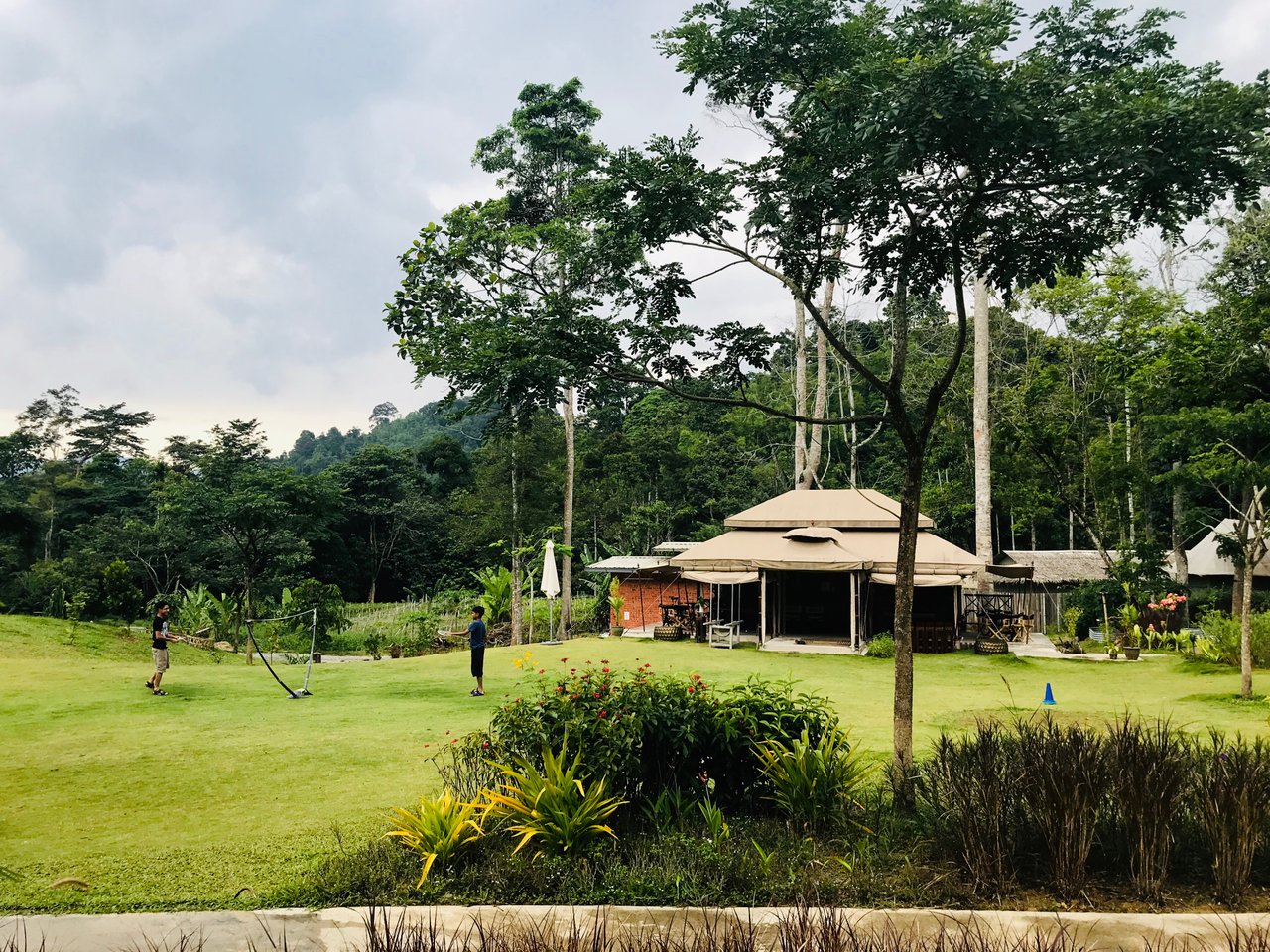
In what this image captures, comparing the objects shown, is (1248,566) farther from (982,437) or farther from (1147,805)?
(982,437)

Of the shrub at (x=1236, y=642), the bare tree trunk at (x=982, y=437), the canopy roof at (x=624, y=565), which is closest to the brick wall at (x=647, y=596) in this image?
the canopy roof at (x=624, y=565)

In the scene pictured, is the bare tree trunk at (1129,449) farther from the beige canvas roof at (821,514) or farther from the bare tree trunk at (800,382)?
the bare tree trunk at (800,382)

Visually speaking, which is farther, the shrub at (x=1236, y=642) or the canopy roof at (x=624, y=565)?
the canopy roof at (x=624, y=565)

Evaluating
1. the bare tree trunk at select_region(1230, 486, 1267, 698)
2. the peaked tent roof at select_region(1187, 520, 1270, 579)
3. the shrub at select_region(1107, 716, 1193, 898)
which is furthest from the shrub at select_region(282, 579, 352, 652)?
the peaked tent roof at select_region(1187, 520, 1270, 579)

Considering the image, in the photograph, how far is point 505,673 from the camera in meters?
14.0

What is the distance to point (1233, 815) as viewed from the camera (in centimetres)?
438

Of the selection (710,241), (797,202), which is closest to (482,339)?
(710,241)

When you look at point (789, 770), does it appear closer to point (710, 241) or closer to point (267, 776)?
point (710, 241)

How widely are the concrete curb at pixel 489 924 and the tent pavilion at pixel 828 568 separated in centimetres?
1279

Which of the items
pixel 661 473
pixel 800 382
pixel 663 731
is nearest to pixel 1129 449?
pixel 800 382

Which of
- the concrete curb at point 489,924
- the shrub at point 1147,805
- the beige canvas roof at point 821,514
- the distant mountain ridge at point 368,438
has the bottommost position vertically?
the concrete curb at point 489,924

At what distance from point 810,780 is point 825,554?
13244 mm

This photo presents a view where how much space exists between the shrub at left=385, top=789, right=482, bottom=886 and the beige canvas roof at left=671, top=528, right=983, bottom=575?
43.8ft

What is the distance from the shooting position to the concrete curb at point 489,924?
3840 millimetres
